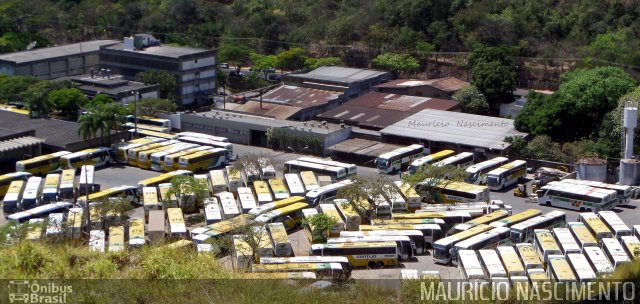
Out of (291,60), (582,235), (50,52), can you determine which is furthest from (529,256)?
(50,52)

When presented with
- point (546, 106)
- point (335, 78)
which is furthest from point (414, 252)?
point (335, 78)

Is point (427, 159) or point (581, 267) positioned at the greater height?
point (427, 159)

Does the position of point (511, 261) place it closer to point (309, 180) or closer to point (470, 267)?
point (470, 267)

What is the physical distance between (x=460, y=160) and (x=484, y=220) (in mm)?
2935

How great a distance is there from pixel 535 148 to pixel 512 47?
6.61 metres

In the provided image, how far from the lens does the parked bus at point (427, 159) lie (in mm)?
14551

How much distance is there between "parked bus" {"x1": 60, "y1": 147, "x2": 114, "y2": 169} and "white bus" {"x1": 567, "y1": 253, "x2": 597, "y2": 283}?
8.51 m

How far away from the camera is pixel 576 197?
1324cm

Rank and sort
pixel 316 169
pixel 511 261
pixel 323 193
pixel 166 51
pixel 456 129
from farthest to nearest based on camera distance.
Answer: pixel 166 51
pixel 456 129
pixel 316 169
pixel 323 193
pixel 511 261

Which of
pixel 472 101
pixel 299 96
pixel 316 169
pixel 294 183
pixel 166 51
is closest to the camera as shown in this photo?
pixel 294 183

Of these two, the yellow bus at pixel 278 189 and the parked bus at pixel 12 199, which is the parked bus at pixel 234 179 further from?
the parked bus at pixel 12 199

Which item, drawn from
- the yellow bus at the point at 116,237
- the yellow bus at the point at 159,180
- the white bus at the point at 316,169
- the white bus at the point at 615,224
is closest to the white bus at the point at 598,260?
the white bus at the point at 615,224

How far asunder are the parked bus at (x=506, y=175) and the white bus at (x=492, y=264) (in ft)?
11.4

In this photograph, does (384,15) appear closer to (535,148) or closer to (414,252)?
(535,148)
